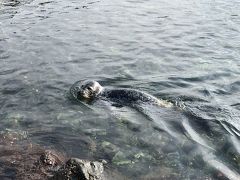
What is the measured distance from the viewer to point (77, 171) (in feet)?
24.1

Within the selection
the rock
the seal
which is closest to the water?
the seal

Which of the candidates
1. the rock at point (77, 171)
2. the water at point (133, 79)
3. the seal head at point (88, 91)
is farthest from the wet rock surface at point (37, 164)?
the seal head at point (88, 91)

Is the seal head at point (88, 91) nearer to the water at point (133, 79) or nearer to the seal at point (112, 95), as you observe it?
the seal at point (112, 95)

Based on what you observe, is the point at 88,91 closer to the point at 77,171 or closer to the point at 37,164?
the point at 37,164

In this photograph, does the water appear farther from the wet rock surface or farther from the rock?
the rock

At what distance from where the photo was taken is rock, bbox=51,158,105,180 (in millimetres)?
7312

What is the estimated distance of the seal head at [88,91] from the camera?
11.8m

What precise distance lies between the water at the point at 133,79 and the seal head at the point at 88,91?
1.37ft

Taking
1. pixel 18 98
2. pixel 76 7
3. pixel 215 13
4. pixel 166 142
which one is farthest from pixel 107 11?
pixel 166 142

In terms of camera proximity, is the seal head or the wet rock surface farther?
the seal head

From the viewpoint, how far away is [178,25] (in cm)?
1927

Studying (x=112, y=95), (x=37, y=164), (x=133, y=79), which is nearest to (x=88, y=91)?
(x=112, y=95)

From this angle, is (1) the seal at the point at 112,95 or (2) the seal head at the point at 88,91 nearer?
(1) the seal at the point at 112,95

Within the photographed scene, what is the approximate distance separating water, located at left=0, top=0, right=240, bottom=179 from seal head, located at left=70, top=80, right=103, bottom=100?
0.42 metres
